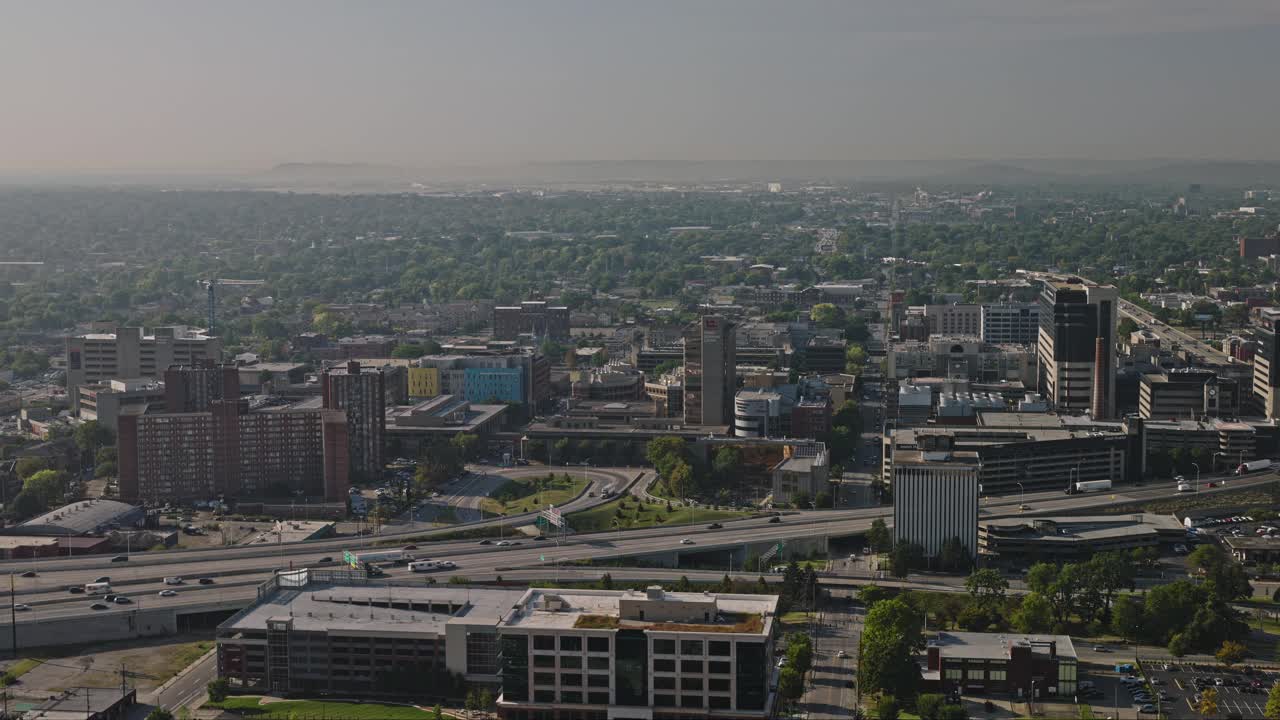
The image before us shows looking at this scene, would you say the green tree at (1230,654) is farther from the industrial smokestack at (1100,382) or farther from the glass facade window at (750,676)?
the industrial smokestack at (1100,382)

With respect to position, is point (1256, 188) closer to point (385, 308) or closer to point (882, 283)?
point (882, 283)

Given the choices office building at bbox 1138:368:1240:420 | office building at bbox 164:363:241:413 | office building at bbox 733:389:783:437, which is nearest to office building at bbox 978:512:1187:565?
office building at bbox 733:389:783:437

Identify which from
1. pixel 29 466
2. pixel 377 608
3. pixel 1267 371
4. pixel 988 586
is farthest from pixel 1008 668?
pixel 29 466

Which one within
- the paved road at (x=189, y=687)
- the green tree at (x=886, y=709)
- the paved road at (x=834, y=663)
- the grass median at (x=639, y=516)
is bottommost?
the paved road at (x=189, y=687)

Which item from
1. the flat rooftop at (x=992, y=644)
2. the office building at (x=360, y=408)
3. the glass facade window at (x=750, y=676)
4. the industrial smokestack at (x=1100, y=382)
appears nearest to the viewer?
the glass facade window at (x=750, y=676)

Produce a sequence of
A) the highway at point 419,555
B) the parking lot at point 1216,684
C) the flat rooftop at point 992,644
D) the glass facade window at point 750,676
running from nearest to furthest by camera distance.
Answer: the glass facade window at point 750,676, the parking lot at point 1216,684, the flat rooftop at point 992,644, the highway at point 419,555

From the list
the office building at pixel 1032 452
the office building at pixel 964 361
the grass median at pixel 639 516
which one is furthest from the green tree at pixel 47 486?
the office building at pixel 964 361

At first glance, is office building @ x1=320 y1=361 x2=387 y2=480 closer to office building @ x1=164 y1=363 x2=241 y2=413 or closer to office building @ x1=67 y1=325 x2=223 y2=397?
office building @ x1=164 y1=363 x2=241 y2=413

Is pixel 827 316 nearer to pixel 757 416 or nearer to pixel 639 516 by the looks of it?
pixel 757 416
